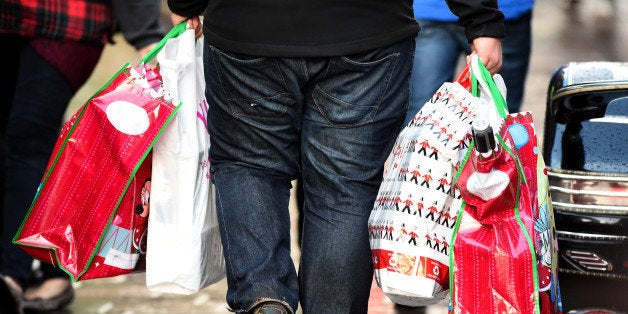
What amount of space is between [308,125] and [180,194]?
527 millimetres

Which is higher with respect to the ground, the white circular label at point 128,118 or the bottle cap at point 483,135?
the bottle cap at point 483,135

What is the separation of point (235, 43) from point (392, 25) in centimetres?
43

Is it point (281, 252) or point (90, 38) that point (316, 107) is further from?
point (90, 38)

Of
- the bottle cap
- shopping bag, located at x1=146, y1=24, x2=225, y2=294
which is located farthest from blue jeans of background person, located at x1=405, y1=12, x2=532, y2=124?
the bottle cap

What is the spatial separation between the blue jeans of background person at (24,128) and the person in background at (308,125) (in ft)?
4.02

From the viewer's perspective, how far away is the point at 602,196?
3.27 meters

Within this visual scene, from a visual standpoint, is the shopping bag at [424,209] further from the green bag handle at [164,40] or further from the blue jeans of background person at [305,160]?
the green bag handle at [164,40]

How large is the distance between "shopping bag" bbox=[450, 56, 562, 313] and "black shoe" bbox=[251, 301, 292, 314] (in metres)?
0.47

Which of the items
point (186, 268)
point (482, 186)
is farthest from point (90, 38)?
point (482, 186)

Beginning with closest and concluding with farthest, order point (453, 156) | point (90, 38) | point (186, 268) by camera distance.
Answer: point (453, 156) → point (186, 268) → point (90, 38)

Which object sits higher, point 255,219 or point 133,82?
point 133,82

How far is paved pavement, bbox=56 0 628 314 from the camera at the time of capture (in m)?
4.62

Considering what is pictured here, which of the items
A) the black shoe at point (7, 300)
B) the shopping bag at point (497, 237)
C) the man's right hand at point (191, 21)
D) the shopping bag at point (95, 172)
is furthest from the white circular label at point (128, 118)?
the black shoe at point (7, 300)

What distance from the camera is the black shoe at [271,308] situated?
3.05 metres
